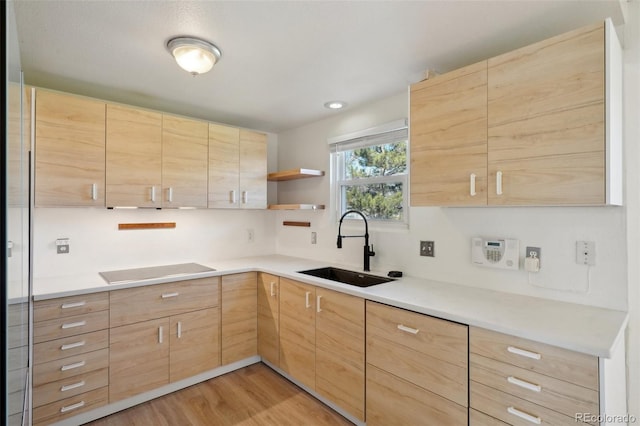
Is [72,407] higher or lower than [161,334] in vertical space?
lower

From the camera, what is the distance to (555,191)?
1.49 m

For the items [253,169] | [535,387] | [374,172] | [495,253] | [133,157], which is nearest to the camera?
[535,387]

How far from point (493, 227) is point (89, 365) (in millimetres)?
2766

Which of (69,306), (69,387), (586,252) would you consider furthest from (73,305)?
(586,252)

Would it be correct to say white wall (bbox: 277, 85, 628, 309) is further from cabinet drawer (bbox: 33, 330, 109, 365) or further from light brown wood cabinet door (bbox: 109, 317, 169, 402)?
cabinet drawer (bbox: 33, 330, 109, 365)

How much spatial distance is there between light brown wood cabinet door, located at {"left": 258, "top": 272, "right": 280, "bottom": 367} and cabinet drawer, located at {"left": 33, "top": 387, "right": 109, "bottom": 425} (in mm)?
1170

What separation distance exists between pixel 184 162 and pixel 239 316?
4.70ft

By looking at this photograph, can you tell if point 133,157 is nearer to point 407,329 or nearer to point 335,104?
point 335,104

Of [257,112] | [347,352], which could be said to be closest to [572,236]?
[347,352]

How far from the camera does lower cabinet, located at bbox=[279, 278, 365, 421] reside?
6.72 feet

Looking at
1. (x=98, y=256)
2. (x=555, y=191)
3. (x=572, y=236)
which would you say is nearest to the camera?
(x=555, y=191)

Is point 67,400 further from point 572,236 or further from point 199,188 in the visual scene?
point 572,236

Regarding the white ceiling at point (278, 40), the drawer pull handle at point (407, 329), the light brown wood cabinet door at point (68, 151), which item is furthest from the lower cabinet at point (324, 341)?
the light brown wood cabinet door at point (68, 151)

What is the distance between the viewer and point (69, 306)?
206cm
